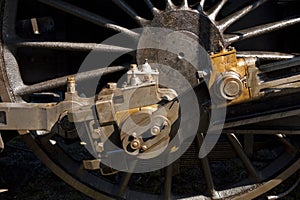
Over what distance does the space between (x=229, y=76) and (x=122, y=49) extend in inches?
27.7

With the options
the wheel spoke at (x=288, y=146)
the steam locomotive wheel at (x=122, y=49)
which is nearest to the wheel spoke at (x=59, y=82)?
the steam locomotive wheel at (x=122, y=49)

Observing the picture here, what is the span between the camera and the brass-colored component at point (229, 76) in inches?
103

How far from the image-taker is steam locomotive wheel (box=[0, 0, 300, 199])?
2.89 meters

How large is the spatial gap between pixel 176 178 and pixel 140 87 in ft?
5.09

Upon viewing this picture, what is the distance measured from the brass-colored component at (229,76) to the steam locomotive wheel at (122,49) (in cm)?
26

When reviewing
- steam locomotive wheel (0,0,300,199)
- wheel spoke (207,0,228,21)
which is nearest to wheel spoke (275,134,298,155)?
steam locomotive wheel (0,0,300,199)

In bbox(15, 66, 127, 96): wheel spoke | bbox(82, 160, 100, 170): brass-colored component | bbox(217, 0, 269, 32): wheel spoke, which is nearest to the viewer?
bbox(82, 160, 100, 170): brass-colored component

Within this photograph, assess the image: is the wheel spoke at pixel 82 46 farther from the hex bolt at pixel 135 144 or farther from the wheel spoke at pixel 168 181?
the wheel spoke at pixel 168 181

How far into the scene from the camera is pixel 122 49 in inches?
116

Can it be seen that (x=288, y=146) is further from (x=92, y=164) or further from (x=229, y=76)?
(x=92, y=164)

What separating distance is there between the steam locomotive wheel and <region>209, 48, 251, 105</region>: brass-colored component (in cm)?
26

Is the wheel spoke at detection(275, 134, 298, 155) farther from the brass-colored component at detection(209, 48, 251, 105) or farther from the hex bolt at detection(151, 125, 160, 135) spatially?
the hex bolt at detection(151, 125, 160, 135)

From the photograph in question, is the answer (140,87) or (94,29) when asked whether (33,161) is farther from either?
(140,87)

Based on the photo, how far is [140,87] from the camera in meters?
2.63
